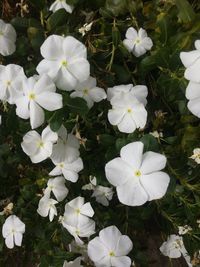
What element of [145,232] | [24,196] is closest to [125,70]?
[24,196]

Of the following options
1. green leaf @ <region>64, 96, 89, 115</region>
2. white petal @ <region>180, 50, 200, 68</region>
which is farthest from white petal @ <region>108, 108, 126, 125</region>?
white petal @ <region>180, 50, 200, 68</region>

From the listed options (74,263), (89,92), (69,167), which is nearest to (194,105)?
(89,92)

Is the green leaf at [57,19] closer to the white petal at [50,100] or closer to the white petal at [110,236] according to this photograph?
the white petal at [50,100]

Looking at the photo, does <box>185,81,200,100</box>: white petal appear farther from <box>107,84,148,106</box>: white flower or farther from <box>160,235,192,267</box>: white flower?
<box>160,235,192,267</box>: white flower

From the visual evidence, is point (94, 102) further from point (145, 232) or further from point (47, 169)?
point (145, 232)

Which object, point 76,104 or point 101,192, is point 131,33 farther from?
point 101,192
